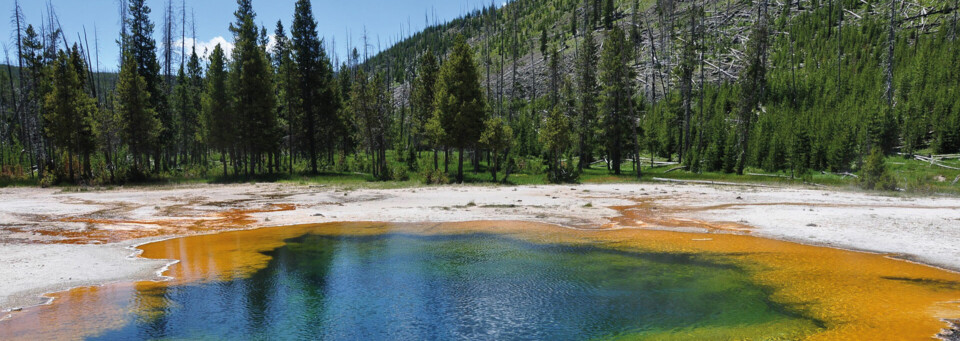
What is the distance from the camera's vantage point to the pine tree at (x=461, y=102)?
42.7 metres

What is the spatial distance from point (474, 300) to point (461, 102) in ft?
107

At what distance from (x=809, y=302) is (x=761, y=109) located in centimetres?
6961

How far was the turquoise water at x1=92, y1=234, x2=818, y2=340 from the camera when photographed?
10.1 metres

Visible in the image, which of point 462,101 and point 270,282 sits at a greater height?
point 462,101

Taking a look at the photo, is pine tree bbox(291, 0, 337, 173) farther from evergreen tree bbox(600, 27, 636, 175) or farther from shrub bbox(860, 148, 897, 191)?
shrub bbox(860, 148, 897, 191)

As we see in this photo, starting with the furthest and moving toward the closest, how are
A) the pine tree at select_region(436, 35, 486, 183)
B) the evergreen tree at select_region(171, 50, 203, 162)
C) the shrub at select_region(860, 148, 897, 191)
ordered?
the evergreen tree at select_region(171, 50, 203, 162) < the pine tree at select_region(436, 35, 486, 183) < the shrub at select_region(860, 148, 897, 191)

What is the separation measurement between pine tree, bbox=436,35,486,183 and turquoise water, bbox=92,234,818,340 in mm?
26480

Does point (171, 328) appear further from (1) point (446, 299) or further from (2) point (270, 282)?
(1) point (446, 299)

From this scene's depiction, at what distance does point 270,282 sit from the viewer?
45.0 ft

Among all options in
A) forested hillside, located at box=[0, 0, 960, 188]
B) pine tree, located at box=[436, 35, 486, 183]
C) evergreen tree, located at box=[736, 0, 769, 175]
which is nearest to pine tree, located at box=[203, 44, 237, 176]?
forested hillside, located at box=[0, 0, 960, 188]

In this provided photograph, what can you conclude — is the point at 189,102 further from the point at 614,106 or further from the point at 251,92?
the point at 614,106

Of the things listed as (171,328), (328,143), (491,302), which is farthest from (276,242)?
(328,143)

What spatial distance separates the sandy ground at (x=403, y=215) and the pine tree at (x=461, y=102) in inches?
263

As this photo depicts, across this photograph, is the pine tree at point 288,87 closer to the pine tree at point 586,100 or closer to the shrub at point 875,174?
the pine tree at point 586,100
